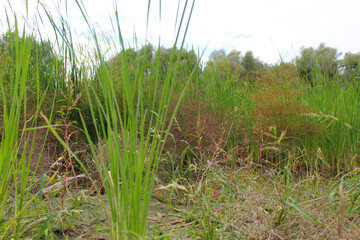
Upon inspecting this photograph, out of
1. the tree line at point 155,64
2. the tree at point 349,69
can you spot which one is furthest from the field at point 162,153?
the tree at point 349,69

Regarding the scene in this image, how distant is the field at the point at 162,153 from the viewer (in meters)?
0.87

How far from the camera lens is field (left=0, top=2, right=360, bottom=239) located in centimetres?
87

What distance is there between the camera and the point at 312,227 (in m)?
1.16

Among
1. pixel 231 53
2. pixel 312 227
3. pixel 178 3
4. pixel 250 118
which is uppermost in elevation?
pixel 231 53

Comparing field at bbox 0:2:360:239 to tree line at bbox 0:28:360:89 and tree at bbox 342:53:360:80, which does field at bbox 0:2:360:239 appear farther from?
tree at bbox 342:53:360:80

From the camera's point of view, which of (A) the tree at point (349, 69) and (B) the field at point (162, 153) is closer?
(B) the field at point (162, 153)

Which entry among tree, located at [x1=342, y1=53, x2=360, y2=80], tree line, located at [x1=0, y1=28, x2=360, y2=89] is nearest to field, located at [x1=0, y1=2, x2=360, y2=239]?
tree line, located at [x1=0, y1=28, x2=360, y2=89]

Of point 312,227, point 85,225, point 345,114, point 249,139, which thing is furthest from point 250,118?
point 85,225

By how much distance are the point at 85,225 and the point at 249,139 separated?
5.25ft

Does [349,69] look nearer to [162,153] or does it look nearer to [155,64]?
[155,64]

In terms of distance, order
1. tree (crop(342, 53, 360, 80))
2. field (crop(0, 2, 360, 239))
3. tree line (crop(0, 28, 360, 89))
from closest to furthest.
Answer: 1. field (crop(0, 2, 360, 239))
2. tree line (crop(0, 28, 360, 89))
3. tree (crop(342, 53, 360, 80))

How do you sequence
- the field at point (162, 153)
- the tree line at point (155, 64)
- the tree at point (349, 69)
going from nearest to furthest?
the field at point (162, 153), the tree line at point (155, 64), the tree at point (349, 69)

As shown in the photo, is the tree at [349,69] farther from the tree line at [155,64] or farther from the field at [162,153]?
the field at [162,153]

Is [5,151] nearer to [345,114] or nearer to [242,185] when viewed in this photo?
[242,185]
